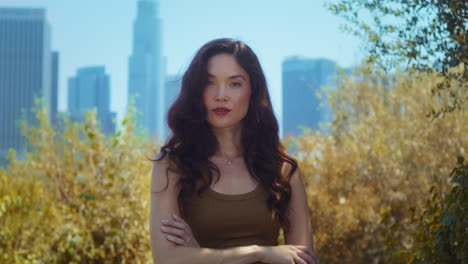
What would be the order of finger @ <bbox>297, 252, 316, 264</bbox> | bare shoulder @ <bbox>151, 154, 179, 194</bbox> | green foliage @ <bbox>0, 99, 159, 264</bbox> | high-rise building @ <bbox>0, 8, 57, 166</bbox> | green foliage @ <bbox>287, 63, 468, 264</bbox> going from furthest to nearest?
high-rise building @ <bbox>0, 8, 57, 166</bbox>
green foliage @ <bbox>287, 63, 468, 264</bbox>
green foliage @ <bbox>0, 99, 159, 264</bbox>
bare shoulder @ <bbox>151, 154, 179, 194</bbox>
finger @ <bbox>297, 252, 316, 264</bbox>

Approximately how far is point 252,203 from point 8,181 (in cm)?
374

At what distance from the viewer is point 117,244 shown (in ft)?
14.6

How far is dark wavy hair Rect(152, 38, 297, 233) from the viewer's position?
218 centimetres

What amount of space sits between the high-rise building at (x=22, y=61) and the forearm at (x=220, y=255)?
119 meters

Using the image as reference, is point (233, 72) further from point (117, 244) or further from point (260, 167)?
point (117, 244)

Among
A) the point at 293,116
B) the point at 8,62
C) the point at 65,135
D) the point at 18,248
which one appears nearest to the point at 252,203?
the point at 18,248

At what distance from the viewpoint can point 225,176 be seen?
2.21m

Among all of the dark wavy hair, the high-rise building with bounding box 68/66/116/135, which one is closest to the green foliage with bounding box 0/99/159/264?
the dark wavy hair

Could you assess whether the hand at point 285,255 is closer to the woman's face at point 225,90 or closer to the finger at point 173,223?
the finger at point 173,223

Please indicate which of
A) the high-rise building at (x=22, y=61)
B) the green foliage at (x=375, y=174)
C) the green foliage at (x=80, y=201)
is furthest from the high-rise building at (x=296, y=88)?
the high-rise building at (x=22, y=61)

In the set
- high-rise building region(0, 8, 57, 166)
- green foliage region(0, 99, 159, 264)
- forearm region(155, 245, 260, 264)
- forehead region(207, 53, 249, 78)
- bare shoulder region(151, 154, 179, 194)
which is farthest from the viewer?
high-rise building region(0, 8, 57, 166)

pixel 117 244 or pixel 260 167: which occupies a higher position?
pixel 260 167

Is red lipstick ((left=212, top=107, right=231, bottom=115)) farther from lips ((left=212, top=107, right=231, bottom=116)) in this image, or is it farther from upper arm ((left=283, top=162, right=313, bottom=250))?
upper arm ((left=283, top=162, right=313, bottom=250))

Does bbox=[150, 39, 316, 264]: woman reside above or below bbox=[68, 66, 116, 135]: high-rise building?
above
